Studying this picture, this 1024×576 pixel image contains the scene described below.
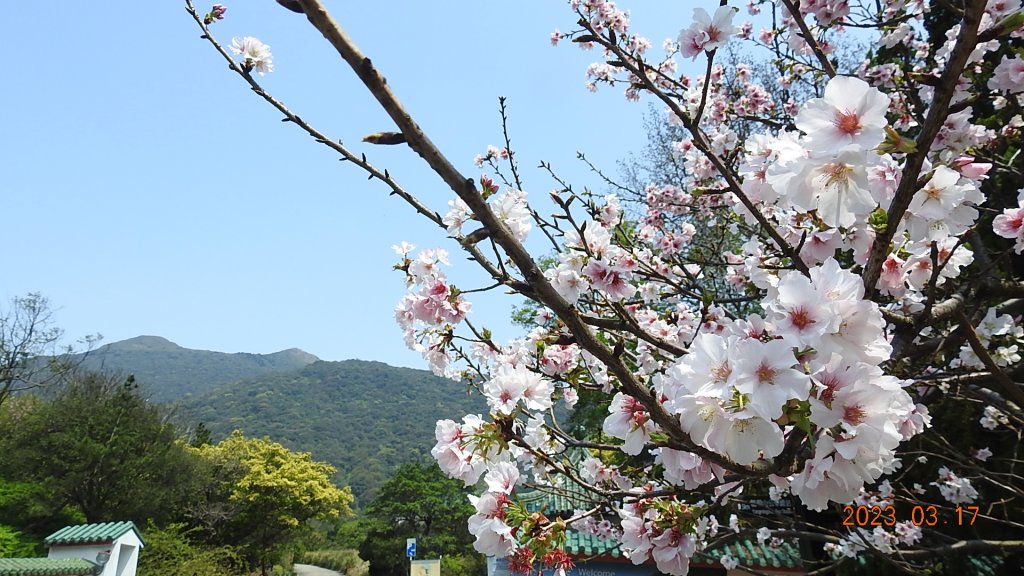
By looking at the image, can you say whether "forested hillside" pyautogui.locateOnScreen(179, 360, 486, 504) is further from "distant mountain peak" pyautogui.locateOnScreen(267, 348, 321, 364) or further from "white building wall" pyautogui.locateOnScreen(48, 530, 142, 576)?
"distant mountain peak" pyautogui.locateOnScreen(267, 348, 321, 364)

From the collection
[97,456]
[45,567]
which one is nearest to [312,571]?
[97,456]

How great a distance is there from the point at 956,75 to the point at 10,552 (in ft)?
67.7

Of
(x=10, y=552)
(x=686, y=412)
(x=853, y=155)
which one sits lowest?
(x=10, y=552)

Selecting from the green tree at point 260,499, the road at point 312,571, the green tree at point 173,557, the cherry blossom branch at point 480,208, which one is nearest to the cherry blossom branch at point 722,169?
the cherry blossom branch at point 480,208

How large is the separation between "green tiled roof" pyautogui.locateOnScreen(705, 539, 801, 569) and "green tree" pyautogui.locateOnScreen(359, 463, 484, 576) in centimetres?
1678

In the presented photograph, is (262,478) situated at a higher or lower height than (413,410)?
lower

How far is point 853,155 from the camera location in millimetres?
946

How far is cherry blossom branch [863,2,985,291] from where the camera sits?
3.04 ft

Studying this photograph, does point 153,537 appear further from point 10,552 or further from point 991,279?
point 991,279

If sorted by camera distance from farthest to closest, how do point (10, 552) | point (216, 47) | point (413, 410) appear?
point (413, 410)
point (10, 552)
point (216, 47)

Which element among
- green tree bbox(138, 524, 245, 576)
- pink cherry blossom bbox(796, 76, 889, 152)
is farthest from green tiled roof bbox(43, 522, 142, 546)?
pink cherry blossom bbox(796, 76, 889, 152)

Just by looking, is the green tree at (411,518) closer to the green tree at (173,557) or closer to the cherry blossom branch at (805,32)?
the green tree at (173,557)

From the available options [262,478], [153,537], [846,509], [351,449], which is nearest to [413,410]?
[351,449]

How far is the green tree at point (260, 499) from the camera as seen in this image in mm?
21625
